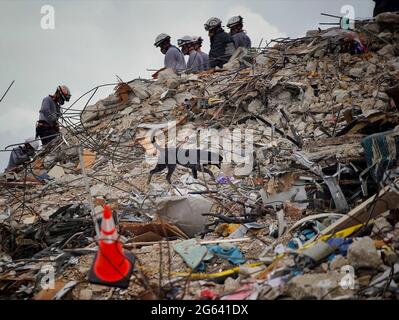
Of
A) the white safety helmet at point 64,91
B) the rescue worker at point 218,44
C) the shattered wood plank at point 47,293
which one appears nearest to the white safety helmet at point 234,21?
the rescue worker at point 218,44

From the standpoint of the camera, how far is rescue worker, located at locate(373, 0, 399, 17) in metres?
7.20

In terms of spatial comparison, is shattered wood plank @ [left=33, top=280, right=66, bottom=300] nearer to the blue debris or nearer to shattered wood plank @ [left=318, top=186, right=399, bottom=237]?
the blue debris

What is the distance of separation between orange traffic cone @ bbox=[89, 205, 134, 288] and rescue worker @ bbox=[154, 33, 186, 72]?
7186mm

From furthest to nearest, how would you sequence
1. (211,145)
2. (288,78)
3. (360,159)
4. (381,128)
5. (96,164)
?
(288,78), (96,164), (211,145), (381,128), (360,159)

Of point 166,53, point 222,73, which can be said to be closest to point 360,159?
A: point 222,73

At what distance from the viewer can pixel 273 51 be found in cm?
771

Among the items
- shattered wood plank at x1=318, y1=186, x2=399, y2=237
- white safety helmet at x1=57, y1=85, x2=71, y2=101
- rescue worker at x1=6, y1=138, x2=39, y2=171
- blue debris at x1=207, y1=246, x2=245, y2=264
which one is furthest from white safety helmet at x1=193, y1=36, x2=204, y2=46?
shattered wood plank at x1=318, y1=186, x2=399, y2=237

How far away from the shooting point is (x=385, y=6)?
7324mm

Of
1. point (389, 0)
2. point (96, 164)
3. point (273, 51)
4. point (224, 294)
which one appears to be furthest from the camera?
point (273, 51)

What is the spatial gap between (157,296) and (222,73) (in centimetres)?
646

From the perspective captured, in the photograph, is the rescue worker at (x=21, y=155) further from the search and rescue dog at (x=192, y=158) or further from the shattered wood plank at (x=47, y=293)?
the shattered wood plank at (x=47, y=293)
